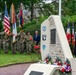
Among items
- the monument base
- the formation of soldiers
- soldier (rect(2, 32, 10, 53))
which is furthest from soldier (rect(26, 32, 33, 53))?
the monument base

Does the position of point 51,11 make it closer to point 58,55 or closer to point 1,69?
point 1,69

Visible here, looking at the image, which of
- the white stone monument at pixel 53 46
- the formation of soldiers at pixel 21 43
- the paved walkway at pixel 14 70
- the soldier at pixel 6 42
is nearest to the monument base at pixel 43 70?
the white stone monument at pixel 53 46

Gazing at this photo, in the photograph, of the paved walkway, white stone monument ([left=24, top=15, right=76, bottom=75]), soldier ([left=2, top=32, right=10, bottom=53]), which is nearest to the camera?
white stone monument ([left=24, top=15, right=76, bottom=75])

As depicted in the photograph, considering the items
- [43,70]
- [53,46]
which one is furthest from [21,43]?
[43,70]

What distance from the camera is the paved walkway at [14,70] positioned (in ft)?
50.5

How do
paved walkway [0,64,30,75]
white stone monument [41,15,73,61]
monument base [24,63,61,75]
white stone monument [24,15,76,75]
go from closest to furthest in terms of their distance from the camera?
monument base [24,63,61,75] < white stone monument [24,15,76,75] < white stone monument [41,15,73,61] < paved walkway [0,64,30,75]

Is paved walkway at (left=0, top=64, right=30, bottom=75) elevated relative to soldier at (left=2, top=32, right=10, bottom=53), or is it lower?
lower

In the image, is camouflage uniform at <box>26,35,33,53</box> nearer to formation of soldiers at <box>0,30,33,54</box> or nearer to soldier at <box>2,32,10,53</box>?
formation of soldiers at <box>0,30,33,54</box>

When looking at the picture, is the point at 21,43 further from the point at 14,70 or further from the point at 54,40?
the point at 54,40

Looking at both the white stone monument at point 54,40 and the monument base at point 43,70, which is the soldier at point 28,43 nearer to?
the white stone monument at point 54,40

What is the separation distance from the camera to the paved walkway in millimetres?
15391

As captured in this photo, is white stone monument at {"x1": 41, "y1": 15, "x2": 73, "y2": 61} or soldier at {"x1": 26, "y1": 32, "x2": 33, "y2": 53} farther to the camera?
soldier at {"x1": 26, "y1": 32, "x2": 33, "y2": 53}

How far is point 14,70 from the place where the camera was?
16.3 m

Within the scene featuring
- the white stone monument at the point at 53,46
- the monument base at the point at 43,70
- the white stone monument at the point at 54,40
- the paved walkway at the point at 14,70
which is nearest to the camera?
the monument base at the point at 43,70
